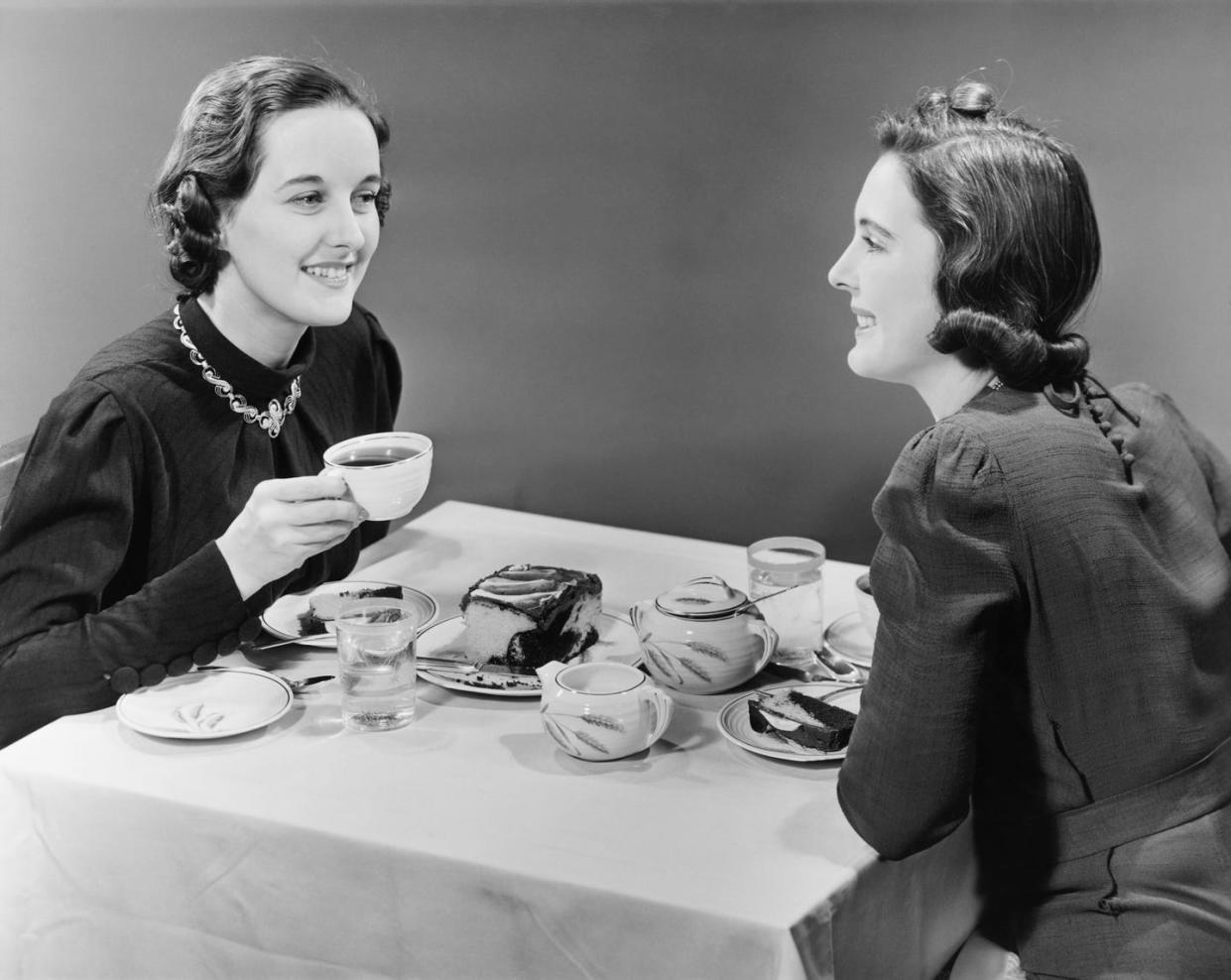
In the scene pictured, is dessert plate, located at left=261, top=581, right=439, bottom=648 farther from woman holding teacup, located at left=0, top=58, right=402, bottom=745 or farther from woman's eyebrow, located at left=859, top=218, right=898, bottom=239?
woman's eyebrow, located at left=859, top=218, right=898, bottom=239

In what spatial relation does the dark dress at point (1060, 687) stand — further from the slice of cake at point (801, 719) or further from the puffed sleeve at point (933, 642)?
the slice of cake at point (801, 719)

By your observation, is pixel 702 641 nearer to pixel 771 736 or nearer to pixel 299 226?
pixel 771 736

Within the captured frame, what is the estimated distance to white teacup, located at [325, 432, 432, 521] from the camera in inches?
57.7

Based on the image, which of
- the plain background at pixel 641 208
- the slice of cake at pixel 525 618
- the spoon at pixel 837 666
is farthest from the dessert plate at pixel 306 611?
the plain background at pixel 641 208

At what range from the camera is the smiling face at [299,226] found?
1.76 m

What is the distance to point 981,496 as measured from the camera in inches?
47.5

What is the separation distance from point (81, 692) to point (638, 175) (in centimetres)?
164

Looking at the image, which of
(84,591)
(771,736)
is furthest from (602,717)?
(84,591)

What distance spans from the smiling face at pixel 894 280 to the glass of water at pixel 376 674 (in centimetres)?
56

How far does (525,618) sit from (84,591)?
520mm

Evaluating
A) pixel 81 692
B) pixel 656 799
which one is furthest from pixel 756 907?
pixel 81 692

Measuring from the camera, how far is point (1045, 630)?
124cm

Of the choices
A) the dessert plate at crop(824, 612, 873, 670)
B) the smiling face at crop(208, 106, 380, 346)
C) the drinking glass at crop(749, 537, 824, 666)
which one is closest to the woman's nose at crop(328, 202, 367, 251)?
the smiling face at crop(208, 106, 380, 346)

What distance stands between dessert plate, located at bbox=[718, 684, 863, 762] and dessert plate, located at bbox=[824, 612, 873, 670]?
0.09m
